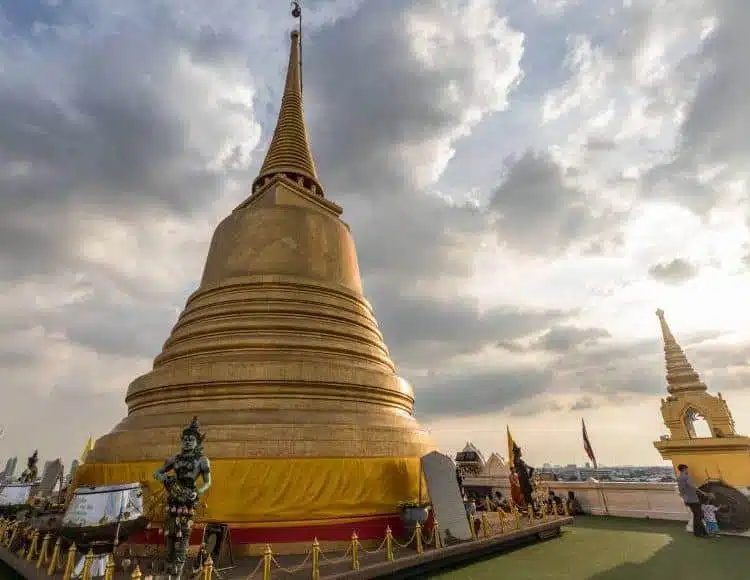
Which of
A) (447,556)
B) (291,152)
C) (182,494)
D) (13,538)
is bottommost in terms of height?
(447,556)

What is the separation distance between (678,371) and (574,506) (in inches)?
253

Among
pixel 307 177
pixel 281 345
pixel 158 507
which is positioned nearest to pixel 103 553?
pixel 158 507

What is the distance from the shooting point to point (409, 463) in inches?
451

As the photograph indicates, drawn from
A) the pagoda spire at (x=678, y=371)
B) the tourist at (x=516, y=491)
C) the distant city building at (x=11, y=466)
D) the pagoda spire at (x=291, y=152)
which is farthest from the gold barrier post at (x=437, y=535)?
the distant city building at (x=11, y=466)

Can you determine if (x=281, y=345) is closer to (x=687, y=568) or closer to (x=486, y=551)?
(x=486, y=551)

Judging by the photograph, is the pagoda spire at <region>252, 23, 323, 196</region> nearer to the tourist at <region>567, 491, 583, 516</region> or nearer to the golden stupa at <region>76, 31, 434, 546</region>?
the golden stupa at <region>76, 31, 434, 546</region>

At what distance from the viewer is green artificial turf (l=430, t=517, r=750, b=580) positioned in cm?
848

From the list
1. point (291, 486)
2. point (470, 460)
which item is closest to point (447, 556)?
point (291, 486)

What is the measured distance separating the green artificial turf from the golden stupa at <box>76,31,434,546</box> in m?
2.70

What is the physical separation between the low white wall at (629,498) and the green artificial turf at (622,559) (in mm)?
2082

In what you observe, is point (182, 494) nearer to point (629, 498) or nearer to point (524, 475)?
point (524, 475)

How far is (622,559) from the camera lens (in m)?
9.56

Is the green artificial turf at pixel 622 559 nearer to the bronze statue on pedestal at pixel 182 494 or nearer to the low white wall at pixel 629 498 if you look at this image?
the low white wall at pixel 629 498

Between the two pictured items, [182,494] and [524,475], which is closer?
[182,494]
